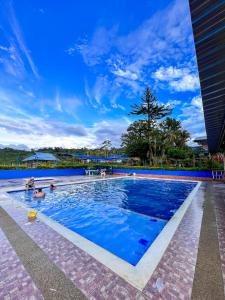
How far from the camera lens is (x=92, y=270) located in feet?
8.10

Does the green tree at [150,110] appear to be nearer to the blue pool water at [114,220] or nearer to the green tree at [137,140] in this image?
the green tree at [137,140]

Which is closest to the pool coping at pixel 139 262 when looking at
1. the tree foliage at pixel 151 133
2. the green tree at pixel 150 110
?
the tree foliage at pixel 151 133

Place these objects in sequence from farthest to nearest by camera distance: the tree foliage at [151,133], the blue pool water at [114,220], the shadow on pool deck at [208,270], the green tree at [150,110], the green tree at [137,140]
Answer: the green tree at [137,140]
the green tree at [150,110]
the tree foliage at [151,133]
the blue pool water at [114,220]
the shadow on pool deck at [208,270]

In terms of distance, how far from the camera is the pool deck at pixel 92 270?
2004 mm

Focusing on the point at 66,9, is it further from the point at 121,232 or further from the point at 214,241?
the point at 214,241

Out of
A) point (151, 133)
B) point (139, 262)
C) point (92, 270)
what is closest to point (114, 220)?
point (139, 262)

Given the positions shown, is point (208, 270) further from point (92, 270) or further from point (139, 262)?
point (92, 270)

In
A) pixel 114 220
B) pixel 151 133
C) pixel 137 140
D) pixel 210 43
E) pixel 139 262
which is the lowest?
pixel 114 220

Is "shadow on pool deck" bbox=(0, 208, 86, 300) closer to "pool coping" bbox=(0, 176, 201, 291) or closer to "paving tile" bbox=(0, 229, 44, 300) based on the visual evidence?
"paving tile" bbox=(0, 229, 44, 300)

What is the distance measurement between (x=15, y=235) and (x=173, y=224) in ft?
13.4

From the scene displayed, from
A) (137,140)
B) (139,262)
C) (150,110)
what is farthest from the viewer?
(137,140)

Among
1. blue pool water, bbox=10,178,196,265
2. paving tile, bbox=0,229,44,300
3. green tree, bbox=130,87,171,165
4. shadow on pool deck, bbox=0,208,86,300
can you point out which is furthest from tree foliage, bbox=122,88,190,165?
paving tile, bbox=0,229,44,300

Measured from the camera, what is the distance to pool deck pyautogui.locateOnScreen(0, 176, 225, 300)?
2004 mm

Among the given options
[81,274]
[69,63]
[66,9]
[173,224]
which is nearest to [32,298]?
[81,274]
